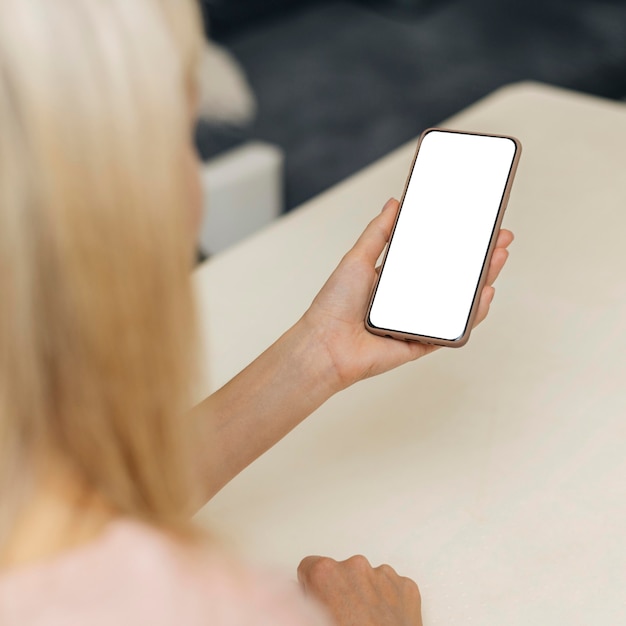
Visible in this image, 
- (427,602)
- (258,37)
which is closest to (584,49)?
(258,37)

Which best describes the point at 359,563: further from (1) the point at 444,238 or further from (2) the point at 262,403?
(1) the point at 444,238

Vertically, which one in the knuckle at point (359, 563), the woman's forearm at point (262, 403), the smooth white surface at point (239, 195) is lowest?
the smooth white surface at point (239, 195)

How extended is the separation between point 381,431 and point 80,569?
351mm

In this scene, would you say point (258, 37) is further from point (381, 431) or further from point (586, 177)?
point (381, 431)

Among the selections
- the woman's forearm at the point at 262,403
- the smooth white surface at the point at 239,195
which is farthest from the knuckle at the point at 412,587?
the smooth white surface at the point at 239,195

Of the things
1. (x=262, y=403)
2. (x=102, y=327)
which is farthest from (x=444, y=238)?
(x=102, y=327)

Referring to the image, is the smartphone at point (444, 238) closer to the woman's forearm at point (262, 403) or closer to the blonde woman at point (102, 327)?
the woman's forearm at point (262, 403)

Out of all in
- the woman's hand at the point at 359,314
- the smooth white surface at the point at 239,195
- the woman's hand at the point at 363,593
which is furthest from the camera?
the smooth white surface at the point at 239,195

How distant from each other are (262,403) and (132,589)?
26 cm

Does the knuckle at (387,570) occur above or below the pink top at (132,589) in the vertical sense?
below

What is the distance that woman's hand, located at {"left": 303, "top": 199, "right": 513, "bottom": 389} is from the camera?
605mm

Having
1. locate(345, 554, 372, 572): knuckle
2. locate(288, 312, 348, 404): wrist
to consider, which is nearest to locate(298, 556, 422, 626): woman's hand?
locate(345, 554, 372, 572): knuckle

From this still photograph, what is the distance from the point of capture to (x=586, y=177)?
92cm

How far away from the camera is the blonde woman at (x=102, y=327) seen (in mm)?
282
